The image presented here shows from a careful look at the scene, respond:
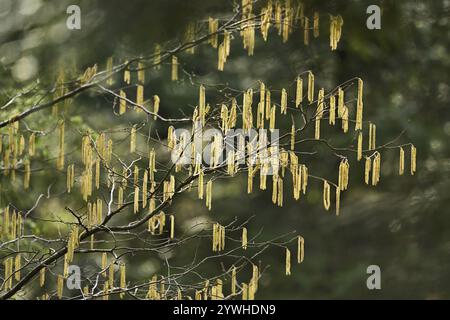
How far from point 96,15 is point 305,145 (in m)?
2.25

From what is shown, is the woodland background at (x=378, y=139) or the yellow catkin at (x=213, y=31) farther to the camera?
the woodland background at (x=378, y=139)

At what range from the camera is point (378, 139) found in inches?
341

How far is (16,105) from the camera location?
5863mm

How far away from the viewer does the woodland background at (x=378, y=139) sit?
8633mm

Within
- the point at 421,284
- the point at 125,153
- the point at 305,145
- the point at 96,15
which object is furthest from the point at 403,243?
the point at 96,15

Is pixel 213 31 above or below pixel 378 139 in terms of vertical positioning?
below

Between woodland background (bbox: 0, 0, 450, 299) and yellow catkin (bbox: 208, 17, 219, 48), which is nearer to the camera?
yellow catkin (bbox: 208, 17, 219, 48)

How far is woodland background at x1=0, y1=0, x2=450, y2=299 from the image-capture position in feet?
28.3

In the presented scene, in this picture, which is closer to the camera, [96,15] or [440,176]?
[96,15]

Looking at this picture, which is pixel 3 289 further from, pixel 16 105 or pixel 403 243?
pixel 403 243

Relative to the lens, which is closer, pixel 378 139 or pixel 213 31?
pixel 213 31
